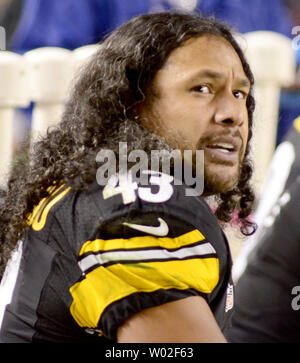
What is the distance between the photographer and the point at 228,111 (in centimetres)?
129

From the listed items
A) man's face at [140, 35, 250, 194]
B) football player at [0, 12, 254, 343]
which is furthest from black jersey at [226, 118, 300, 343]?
man's face at [140, 35, 250, 194]

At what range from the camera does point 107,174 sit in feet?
3.70

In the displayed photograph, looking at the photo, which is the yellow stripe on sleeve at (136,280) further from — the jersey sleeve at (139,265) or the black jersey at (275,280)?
the black jersey at (275,280)

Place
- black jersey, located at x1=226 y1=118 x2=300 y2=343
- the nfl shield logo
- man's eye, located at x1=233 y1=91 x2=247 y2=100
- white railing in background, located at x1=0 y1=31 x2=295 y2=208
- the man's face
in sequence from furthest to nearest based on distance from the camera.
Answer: white railing in background, located at x1=0 y1=31 x2=295 y2=208
black jersey, located at x1=226 y1=118 x2=300 y2=343
man's eye, located at x1=233 y1=91 x2=247 y2=100
the man's face
the nfl shield logo

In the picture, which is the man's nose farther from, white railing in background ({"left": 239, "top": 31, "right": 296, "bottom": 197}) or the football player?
white railing in background ({"left": 239, "top": 31, "right": 296, "bottom": 197})

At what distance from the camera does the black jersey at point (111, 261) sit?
989 mm

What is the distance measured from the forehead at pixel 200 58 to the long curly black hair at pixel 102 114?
1cm

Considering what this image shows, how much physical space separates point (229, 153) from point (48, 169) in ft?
1.11

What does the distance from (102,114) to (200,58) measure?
8.2 inches

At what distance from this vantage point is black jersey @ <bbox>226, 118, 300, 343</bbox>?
1.70m

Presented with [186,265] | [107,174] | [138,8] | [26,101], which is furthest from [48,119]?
[186,265]

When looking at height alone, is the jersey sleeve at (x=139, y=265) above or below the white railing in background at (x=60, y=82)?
below

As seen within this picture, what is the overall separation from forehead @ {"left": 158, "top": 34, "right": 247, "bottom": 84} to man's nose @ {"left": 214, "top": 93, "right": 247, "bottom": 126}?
50mm

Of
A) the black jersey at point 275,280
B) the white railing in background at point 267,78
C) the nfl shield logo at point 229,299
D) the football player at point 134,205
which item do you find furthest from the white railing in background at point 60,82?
the nfl shield logo at point 229,299
